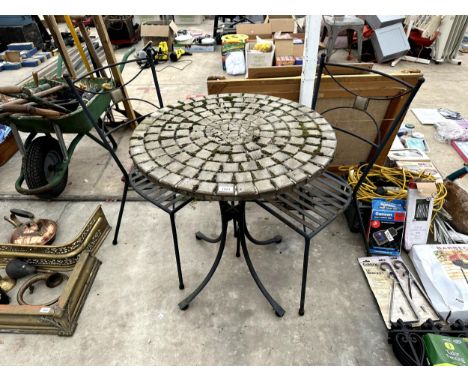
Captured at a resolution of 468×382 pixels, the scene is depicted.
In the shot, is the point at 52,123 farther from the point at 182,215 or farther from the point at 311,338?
the point at 311,338

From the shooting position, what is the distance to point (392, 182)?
2.59 meters

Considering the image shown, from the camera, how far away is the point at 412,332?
1.81 meters

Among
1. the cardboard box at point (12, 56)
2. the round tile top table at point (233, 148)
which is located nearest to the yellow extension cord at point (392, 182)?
the round tile top table at point (233, 148)

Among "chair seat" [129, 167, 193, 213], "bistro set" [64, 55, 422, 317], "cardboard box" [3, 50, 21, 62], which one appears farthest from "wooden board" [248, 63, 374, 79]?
"cardboard box" [3, 50, 21, 62]

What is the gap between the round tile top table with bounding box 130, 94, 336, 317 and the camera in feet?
4.58

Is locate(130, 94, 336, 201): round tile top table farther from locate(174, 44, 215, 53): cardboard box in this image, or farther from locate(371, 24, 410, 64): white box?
locate(174, 44, 215, 53): cardboard box

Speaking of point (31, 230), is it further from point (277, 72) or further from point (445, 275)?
point (445, 275)

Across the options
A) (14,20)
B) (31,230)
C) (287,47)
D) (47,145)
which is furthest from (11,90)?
(14,20)

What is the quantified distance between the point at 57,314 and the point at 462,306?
8.35 ft

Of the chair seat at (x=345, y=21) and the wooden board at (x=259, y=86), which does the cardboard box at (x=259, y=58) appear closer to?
the chair seat at (x=345, y=21)

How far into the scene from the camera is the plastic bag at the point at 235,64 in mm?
5398

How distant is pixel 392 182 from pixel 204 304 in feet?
6.22
